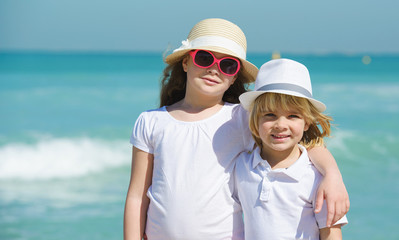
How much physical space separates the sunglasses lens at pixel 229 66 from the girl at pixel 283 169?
0.23m

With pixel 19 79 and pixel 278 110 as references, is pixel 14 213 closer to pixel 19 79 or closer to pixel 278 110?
pixel 278 110

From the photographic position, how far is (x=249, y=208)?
2.45 m

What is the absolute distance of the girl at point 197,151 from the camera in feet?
8.25

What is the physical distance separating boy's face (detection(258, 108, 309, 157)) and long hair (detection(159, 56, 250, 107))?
53cm

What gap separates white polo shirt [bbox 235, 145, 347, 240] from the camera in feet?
7.73

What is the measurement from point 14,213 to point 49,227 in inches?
26.3

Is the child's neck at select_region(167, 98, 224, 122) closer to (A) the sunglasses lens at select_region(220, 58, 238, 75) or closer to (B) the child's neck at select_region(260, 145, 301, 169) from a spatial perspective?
(A) the sunglasses lens at select_region(220, 58, 238, 75)

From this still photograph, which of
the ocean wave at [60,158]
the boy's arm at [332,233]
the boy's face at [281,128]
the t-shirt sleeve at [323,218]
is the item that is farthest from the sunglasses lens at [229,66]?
the ocean wave at [60,158]

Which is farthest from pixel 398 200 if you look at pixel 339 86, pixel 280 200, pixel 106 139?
pixel 339 86

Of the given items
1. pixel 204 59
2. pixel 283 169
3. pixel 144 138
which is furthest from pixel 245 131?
pixel 144 138

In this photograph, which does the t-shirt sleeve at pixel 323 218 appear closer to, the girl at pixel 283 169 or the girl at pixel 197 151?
the girl at pixel 283 169

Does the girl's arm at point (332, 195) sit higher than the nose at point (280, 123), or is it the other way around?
the nose at point (280, 123)

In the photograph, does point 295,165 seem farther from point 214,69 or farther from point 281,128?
point 214,69

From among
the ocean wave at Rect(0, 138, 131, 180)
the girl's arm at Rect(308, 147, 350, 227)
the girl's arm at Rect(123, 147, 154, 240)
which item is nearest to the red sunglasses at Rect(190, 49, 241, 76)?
the girl's arm at Rect(123, 147, 154, 240)
